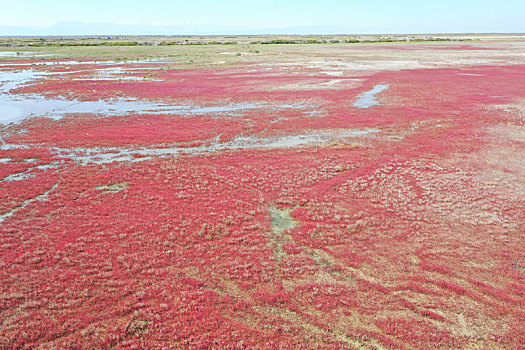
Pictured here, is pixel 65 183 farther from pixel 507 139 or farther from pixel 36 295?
pixel 507 139

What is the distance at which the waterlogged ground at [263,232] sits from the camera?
10.5 m

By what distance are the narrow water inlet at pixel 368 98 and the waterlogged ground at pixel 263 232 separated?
764 centimetres

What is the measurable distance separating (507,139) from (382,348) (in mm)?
28742

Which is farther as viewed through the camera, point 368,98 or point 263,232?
point 368,98

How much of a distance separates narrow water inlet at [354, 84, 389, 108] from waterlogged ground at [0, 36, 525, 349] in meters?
7.64

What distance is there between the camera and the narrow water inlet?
1760 inches

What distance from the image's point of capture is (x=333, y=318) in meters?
10.9

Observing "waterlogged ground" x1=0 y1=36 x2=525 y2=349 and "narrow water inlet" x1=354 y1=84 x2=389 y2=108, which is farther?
"narrow water inlet" x1=354 y1=84 x2=389 y2=108

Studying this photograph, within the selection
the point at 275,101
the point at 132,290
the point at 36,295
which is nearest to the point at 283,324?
the point at 132,290

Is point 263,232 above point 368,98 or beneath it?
beneath

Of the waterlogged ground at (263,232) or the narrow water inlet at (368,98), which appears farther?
the narrow water inlet at (368,98)

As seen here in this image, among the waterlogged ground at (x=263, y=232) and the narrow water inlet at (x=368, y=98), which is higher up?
the narrow water inlet at (x=368, y=98)

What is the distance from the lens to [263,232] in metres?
15.9

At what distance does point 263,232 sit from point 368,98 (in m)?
39.2
